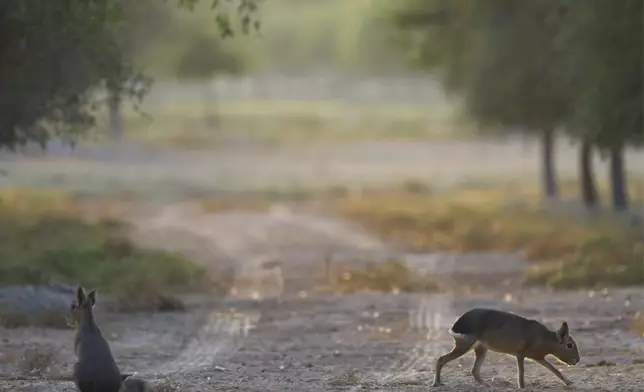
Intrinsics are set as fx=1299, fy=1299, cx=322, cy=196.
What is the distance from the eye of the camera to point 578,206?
35.8 meters

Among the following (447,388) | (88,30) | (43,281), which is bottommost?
(447,388)

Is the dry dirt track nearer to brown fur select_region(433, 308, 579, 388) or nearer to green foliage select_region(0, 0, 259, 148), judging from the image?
brown fur select_region(433, 308, 579, 388)

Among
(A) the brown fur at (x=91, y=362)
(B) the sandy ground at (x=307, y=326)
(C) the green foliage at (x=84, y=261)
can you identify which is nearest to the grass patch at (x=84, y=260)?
(C) the green foliage at (x=84, y=261)

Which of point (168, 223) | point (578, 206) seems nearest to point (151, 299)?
point (168, 223)

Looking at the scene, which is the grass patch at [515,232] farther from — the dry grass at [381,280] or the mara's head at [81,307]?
the mara's head at [81,307]

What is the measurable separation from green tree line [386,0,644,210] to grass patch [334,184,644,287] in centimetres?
188

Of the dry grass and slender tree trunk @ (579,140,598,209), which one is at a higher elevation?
slender tree trunk @ (579,140,598,209)

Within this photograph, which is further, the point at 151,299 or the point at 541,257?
the point at 541,257

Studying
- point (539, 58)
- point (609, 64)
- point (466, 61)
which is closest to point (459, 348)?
point (609, 64)

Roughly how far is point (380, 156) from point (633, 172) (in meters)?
17.3

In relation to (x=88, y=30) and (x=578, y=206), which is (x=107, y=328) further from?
(x=578, y=206)

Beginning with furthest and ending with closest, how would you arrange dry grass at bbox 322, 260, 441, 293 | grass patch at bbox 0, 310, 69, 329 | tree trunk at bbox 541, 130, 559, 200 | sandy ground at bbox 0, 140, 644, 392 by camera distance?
tree trunk at bbox 541, 130, 559, 200 → dry grass at bbox 322, 260, 441, 293 → grass patch at bbox 0, 310, 69, 329 → sandy ground at bbox 0, 140, 644, 392

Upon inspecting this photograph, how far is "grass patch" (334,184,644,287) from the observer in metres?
22.1

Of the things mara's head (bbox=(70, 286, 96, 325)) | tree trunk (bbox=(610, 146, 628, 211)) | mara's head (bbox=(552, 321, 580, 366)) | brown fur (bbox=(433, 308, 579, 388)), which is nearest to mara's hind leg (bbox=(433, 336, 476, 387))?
brown fur (bbox=(433, 308, 579, 388))
